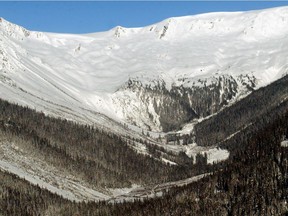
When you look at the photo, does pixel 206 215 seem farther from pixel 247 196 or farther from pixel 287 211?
pixel 287 211

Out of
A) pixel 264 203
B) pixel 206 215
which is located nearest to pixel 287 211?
pixel 264 203

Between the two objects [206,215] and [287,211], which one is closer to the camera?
[287,211]

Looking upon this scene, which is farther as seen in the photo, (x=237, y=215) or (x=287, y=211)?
(x=237, y=215)

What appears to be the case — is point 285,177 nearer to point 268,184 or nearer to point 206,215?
point 268,184

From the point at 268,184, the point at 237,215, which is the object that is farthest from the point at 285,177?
the point at 237,215

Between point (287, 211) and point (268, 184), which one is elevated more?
point (268, 184)

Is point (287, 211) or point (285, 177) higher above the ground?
point (285, 177)

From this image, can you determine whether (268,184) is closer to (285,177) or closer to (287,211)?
(285,177)

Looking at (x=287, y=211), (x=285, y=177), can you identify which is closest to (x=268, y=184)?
(x=285, y=177)
